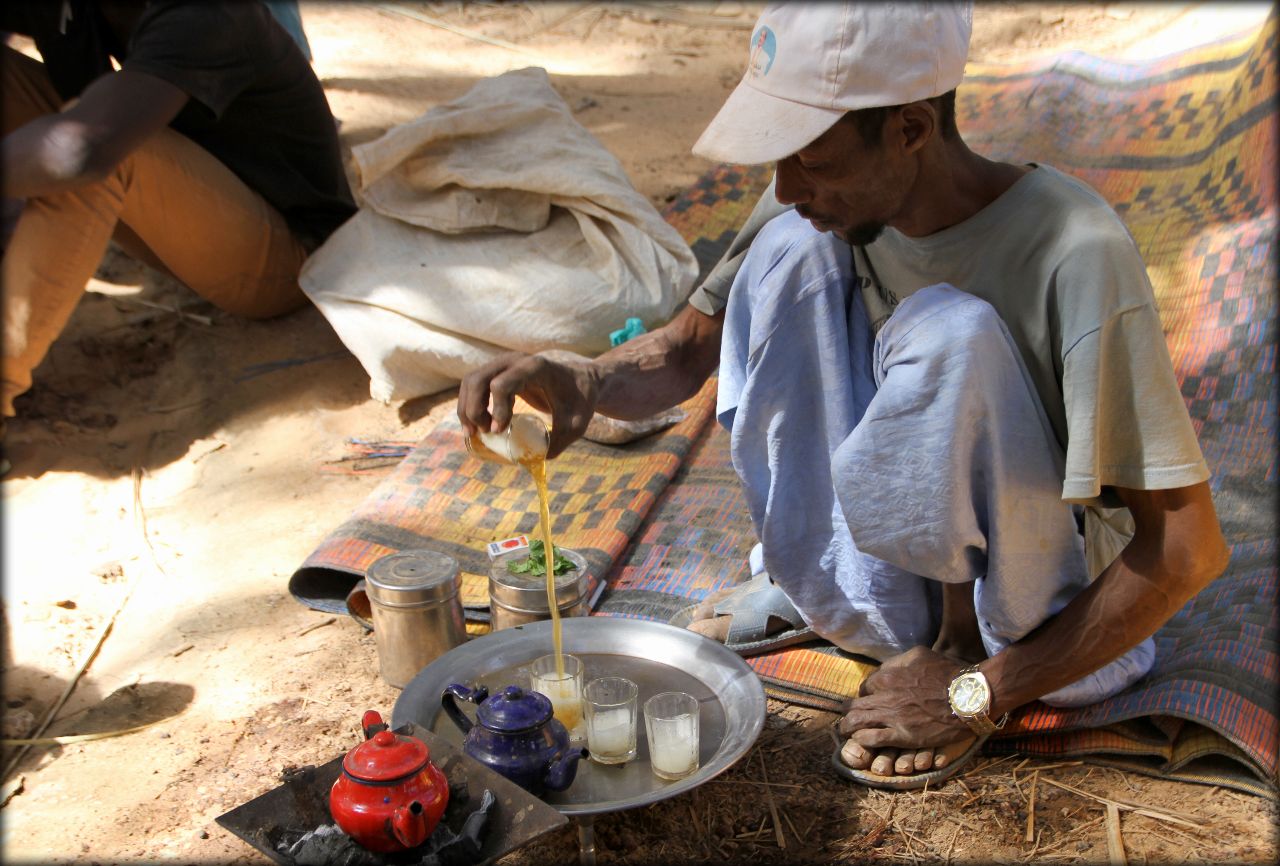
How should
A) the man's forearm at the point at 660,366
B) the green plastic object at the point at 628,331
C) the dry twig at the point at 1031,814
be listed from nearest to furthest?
the dry twig at the point at 1031,814
the man's forearm at the point at 660,366
the green plastic object at the point at 628,331

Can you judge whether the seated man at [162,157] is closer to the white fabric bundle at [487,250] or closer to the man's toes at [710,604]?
the white fabric bundle at [487,250]

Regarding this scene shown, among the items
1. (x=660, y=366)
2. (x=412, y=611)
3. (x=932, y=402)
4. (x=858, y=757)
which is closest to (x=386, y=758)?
(x=412, y=611)

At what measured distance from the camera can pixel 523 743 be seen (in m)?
1.79

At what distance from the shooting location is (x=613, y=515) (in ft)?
9.71

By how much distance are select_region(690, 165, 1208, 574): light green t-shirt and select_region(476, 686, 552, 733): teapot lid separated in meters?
0.89

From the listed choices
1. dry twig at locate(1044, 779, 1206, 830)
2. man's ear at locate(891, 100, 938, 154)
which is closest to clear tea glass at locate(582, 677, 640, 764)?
dry twig at locate(1044, 779, 1206, 830)

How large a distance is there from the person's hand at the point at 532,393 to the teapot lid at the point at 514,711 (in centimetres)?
46

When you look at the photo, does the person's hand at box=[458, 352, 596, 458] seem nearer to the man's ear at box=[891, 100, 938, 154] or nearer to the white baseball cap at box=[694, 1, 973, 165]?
the white baseball cap at box=[694, 1, 973, 165]

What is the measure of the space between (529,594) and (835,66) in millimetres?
1218

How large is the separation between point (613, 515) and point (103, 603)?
1.33 m

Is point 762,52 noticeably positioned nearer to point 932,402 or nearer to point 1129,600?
point 932,402

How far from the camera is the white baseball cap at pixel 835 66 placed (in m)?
1.75

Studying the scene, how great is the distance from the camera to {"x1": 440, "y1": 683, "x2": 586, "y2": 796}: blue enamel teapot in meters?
1.79

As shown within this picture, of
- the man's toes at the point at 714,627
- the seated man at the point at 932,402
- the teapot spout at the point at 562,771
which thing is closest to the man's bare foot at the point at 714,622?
the man's toes at the point at 714,627
